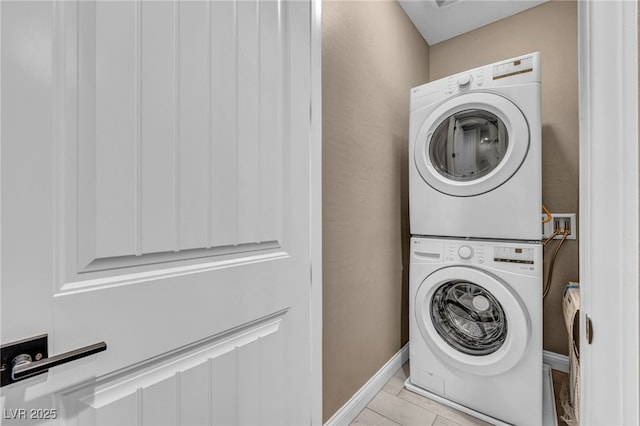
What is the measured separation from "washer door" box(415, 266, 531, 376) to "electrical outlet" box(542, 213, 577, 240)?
80 cm

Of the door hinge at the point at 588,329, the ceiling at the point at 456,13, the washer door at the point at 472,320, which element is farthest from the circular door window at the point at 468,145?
the door hinge at the point at 588,329

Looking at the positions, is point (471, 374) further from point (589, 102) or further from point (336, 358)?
point (589, 102)

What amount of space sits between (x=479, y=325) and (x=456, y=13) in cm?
210

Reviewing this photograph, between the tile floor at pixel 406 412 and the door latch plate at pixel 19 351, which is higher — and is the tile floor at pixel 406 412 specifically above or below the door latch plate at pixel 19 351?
below

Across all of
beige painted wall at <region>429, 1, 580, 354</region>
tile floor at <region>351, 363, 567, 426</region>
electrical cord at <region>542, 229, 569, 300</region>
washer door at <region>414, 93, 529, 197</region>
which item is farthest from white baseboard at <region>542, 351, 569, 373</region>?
washer door at <region>414, 93, 529, 197</region>

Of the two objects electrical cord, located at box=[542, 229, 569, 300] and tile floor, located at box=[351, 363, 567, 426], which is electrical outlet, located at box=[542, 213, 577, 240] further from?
tile floor, located at box=[351, 363, 567, 426]

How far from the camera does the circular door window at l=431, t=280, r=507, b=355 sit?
4.74 feet

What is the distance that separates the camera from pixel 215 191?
29.5 inches

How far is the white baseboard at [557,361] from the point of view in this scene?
6.03ft

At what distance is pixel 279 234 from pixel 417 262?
3.35 feet

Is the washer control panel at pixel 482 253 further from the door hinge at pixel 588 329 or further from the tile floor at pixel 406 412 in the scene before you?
the door hinge at pixel 588 329

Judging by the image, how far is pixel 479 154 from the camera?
1540 millimetres

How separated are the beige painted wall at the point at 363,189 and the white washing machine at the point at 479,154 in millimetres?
202

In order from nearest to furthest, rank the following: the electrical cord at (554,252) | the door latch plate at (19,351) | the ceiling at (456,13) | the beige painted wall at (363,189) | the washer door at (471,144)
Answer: the door latch plate at (19,351)
the beige painted wall at (363,189)
the washer door at (471,144)
the electrical cord at (554,252)
the ceiling at (456,13)
